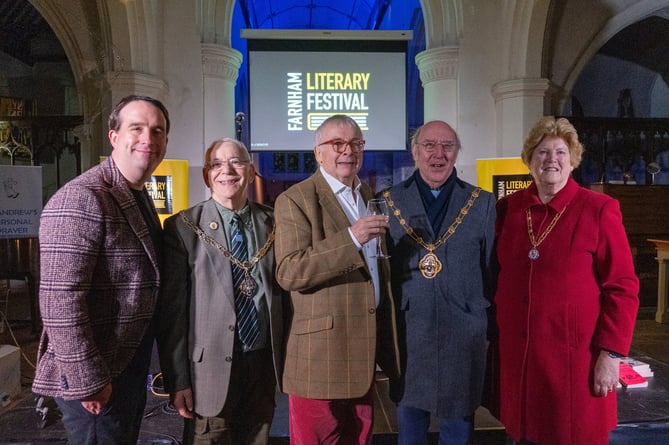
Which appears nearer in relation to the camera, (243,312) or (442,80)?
(243,312)

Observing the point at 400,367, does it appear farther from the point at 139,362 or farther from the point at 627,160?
the point at 627,160

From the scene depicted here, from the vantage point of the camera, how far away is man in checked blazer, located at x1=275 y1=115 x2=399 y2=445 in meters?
1.62

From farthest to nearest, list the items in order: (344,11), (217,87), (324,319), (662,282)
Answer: (344,11) → (662,282) → (217,87) → (324,319)

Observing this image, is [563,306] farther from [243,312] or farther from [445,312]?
[243,312]

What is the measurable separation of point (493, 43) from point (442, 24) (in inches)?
25.4

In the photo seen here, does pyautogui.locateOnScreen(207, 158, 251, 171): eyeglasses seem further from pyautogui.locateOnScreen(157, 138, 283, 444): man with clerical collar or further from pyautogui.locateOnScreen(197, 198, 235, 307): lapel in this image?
pyautogui.locateOnScreen(197, 198, 235, 307): lapel

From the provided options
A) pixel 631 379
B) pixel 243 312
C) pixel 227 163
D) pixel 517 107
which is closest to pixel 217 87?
pixel 517 107

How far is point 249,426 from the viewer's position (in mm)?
1781

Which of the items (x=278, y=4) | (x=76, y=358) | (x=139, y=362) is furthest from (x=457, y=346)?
(x=278, y=4)

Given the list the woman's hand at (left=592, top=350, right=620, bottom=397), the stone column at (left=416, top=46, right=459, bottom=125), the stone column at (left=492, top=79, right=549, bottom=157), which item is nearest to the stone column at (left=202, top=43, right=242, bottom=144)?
the stone column at (left=416, top=46, right=459, bottom=125)

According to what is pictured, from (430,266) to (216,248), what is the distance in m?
0.79

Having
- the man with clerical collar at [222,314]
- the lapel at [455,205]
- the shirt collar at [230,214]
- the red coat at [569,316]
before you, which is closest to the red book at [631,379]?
the red coat at [569,316]

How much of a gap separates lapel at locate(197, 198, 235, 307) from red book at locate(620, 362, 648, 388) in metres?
3.04

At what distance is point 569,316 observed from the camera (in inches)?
68.5
